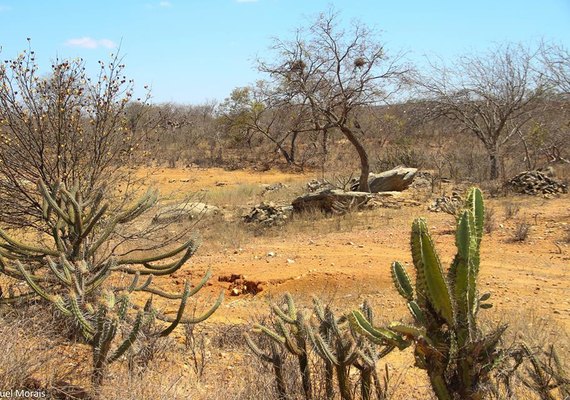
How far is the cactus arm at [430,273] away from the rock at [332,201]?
10624mm

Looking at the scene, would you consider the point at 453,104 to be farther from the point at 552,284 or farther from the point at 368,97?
the point at 552,284

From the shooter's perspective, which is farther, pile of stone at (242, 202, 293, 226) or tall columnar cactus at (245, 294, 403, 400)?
pile of stone at (242, 202, 293, 226)

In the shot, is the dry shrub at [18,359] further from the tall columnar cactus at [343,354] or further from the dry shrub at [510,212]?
the dry shrub at [510,212]

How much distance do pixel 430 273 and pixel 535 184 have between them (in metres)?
13.8

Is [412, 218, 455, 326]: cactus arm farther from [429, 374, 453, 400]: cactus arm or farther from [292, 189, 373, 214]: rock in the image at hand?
[292, 189, 373, 214]: rock

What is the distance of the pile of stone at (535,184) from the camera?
1538 cm

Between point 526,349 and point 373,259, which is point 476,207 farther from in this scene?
point 373,259

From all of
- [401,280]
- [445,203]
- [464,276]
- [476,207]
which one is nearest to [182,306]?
[401,280]

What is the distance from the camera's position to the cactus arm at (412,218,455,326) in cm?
307

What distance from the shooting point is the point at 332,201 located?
14109 millimetres

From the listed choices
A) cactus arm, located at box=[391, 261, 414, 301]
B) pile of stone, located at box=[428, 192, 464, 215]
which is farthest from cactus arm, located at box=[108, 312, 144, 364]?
pile of stone, located at box=[428, 192, 464, 215]

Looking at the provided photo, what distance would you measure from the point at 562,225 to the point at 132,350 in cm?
991

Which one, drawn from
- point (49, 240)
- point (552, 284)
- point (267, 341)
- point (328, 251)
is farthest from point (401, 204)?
point (267, 341)

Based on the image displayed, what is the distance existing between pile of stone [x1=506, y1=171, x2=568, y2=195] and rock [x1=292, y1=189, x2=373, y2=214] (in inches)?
179
